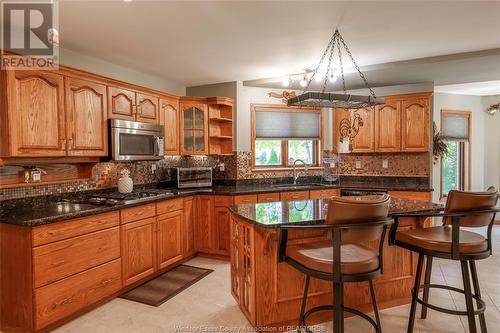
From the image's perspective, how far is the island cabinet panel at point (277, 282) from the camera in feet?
7.29

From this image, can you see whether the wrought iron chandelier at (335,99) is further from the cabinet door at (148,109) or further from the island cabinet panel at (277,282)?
the cabinet door at (148,109)

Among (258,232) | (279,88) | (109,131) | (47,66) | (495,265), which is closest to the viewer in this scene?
(258,232)

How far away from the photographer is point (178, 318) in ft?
8.32

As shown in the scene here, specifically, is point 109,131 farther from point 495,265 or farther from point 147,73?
point 495,265

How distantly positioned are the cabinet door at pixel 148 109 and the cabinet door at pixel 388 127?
315 centimetres

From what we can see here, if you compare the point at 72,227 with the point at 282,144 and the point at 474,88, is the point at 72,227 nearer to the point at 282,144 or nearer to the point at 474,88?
the point at 282,144

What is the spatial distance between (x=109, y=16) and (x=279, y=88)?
2.85 meters

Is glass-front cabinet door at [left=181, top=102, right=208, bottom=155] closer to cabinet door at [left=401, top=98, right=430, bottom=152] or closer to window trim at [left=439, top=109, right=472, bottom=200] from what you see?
cabinet door at [left=401, top=98, right=430, bottom=152]

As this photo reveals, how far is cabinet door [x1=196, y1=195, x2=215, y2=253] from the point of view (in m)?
3.91

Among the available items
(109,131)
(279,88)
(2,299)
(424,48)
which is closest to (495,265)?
(424,48)

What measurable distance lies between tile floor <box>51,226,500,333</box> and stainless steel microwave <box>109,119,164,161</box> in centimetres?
148

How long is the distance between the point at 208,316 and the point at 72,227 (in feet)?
4.35

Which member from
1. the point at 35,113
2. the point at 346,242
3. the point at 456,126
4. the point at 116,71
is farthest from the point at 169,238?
the point at 456,126

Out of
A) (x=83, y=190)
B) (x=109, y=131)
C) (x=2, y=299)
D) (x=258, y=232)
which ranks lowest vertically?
(x=2, y=299)
